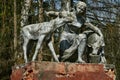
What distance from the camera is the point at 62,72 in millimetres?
12312

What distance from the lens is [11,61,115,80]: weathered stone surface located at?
476 inches

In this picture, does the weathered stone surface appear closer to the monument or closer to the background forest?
the monument

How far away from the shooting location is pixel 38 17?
19891mm

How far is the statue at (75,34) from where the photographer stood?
1290cm

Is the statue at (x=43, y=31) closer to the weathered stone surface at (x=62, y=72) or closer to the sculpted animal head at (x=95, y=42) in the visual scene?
the weathered stone surface at (x=62, y=72)

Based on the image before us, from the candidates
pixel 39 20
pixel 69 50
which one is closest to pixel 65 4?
pixel 39 20

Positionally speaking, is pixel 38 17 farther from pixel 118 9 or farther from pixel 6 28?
pixel 118 9

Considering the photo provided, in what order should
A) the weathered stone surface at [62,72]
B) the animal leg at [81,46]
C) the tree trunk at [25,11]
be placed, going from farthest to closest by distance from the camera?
the tree trunk at [25,11] → the animal leg at [81,46] → the weathered stone surface at [62,72]

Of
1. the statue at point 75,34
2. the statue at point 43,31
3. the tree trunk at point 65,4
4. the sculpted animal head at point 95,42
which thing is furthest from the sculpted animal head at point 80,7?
the tree trunk at point 65,4

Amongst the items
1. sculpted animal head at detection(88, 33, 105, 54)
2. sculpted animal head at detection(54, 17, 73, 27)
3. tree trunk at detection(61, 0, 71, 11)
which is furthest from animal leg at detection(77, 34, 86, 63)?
tree trunk at detection(61, 0, 71, 11)

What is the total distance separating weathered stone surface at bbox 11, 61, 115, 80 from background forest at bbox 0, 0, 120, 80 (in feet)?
22.3

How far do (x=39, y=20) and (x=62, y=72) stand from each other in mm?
7224

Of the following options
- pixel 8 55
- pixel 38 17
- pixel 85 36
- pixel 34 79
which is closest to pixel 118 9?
pixel 38 17

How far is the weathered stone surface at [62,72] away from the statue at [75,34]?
390 millimetres
